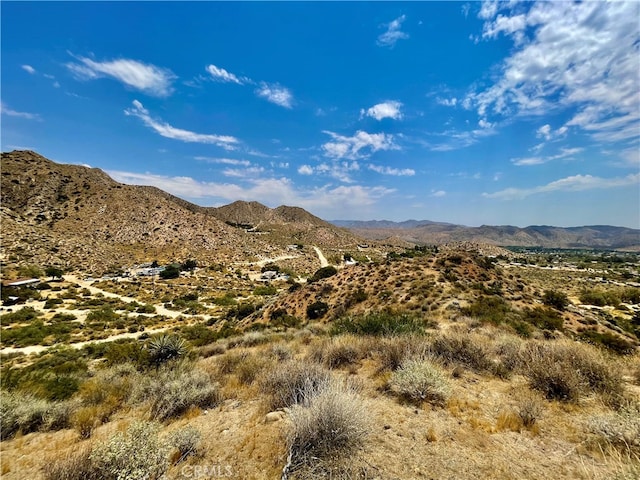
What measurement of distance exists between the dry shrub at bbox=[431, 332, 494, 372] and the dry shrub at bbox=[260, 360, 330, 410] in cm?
325

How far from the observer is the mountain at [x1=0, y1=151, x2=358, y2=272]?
57750 mm

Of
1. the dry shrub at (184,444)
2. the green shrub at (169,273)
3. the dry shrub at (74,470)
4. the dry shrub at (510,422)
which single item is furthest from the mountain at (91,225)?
the dry shrub at (510,422)

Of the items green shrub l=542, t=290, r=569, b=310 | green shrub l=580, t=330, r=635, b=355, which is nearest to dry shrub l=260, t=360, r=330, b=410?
green shrub l=580, t=330, r=635, b=355

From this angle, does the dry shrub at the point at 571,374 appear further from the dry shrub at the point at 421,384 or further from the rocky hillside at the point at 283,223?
the rocky hillside at the point at 283,223

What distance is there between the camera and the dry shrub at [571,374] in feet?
16.7

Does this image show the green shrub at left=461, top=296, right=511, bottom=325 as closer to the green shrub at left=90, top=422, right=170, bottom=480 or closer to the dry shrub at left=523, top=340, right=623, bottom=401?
the dry shrub at left=523, top=340, right=623, bottom=401

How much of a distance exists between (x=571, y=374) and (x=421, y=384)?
113 inches

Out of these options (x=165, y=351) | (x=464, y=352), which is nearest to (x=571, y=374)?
(x=464, y=352)

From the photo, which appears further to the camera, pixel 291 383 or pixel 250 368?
pixel 250 368

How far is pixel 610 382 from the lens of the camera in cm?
511

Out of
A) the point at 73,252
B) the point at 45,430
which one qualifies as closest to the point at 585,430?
the point at 45,430

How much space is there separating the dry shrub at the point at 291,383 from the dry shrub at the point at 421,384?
149 centimetres

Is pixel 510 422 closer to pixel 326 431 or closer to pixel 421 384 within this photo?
pixel 421 384

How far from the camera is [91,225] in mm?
70938
